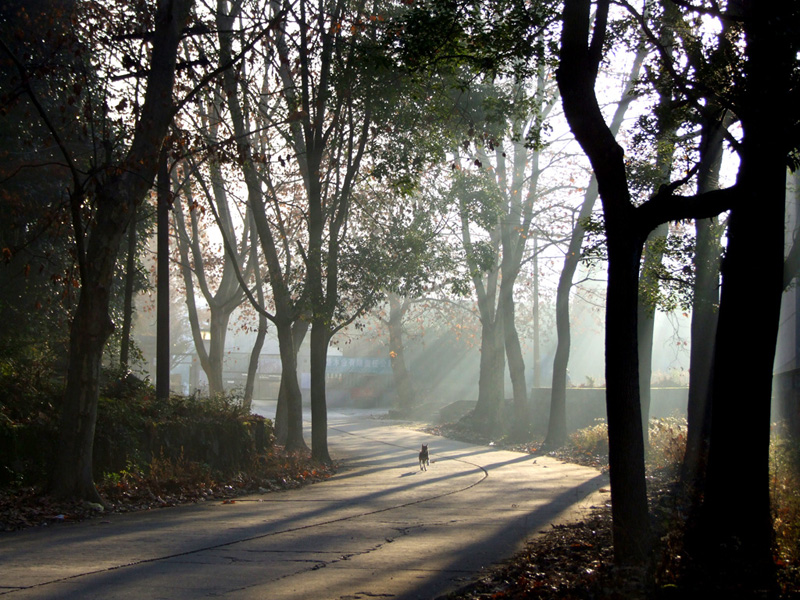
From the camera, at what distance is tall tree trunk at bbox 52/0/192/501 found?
1039 centimetres

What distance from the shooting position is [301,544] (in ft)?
27.5

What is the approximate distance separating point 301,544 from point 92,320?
15.2 ft

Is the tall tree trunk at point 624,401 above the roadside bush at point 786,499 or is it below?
above

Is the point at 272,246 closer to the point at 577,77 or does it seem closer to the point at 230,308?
the point at 230,308

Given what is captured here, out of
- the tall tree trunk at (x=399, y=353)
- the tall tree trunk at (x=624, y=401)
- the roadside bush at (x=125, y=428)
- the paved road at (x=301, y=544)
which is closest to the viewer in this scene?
the paved road at (x=301, y=544)

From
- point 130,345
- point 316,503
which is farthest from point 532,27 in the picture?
point 130,345

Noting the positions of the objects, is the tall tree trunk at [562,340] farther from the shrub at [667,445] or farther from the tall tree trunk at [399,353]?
the tall tree trunk at [399,353]

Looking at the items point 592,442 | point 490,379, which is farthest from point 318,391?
point 490,379

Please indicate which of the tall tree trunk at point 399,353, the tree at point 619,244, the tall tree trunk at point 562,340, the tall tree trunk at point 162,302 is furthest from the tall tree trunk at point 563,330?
the tall tree trunk at point 399,353

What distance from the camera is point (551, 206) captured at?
90.7 feet

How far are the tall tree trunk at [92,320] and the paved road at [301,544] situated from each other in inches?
37.4

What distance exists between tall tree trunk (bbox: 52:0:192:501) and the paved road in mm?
950

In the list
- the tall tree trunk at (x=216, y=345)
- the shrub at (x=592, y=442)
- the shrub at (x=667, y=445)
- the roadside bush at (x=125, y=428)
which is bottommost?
the shrub at (x=592, y=442)

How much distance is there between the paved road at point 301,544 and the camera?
6.21 m
